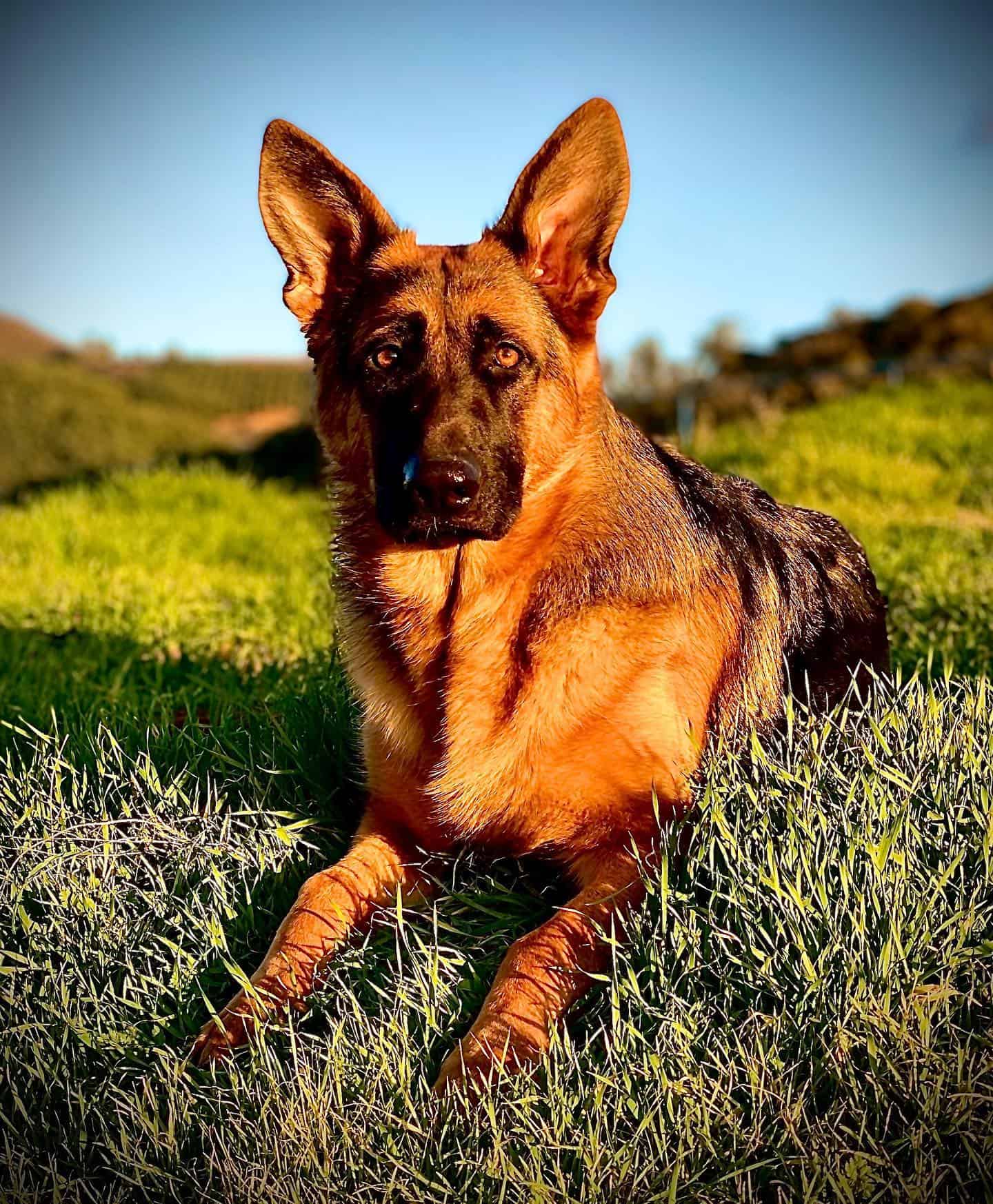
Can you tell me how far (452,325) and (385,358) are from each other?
217mm

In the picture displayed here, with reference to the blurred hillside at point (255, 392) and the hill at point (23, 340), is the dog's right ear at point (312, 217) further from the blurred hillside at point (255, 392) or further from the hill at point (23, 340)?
the hill at point (23, 340)

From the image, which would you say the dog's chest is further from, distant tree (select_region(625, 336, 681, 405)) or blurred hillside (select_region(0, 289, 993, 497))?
distant tree (select_region(625, 336, 681, 405))

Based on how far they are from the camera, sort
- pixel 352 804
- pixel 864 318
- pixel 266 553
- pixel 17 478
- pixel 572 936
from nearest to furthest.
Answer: pixel 572 936, pixel 352 804, pixel 266 553, pixel 17 478, pixel 864 318

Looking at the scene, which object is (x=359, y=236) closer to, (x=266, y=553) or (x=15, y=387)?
(x=266, y=553)

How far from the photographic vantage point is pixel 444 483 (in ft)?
9.46

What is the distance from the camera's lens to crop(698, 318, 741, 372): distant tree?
105 ft

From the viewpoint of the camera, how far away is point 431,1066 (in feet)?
8.55

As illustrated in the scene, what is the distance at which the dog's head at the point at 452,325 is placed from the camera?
2.99 meters

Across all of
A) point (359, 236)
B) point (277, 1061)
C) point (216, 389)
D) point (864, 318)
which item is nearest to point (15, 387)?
point (216, 389)

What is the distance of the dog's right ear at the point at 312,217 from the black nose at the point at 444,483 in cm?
93

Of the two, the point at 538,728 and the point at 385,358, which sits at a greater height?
the point at 385,358

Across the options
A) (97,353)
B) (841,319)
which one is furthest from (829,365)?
(97,353)

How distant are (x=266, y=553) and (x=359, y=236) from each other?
568cm

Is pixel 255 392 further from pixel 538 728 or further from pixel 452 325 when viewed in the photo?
pixel 538 728
